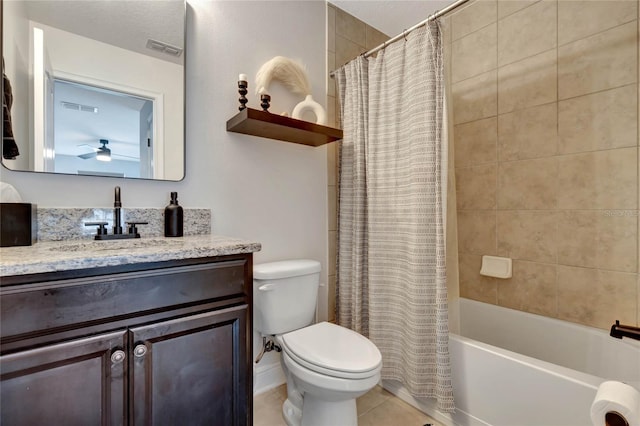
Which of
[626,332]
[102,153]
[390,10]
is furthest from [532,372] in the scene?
[390,10]

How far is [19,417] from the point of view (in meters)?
0.72

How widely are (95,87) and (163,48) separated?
14.1 inches

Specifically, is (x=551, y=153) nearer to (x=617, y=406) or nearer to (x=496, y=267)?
(x=496, y=267)

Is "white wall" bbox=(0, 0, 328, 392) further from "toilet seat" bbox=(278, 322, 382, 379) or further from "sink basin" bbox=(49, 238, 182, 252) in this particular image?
"toilet seat" bbox=(278, 322, 382, 379)

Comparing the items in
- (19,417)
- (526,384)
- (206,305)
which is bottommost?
(526,384)

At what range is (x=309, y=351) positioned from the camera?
128 centimetres

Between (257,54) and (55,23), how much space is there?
89cm

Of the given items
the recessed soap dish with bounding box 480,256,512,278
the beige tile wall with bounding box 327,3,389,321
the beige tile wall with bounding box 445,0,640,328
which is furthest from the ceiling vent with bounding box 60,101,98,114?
the recessed soap dish with bounding box 480,256,512,278

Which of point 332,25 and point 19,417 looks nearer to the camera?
point 19,417

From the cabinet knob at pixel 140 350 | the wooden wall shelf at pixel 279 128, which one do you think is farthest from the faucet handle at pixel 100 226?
the wooden wall shelf at pixel 279 128

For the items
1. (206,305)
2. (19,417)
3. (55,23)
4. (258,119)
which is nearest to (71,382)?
(19,417)

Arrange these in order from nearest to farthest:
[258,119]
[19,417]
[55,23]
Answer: [19,417], [55,23], [258,119]

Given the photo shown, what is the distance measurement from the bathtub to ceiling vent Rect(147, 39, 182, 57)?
193 centimetres

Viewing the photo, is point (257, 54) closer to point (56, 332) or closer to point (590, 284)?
point (56, 332)
